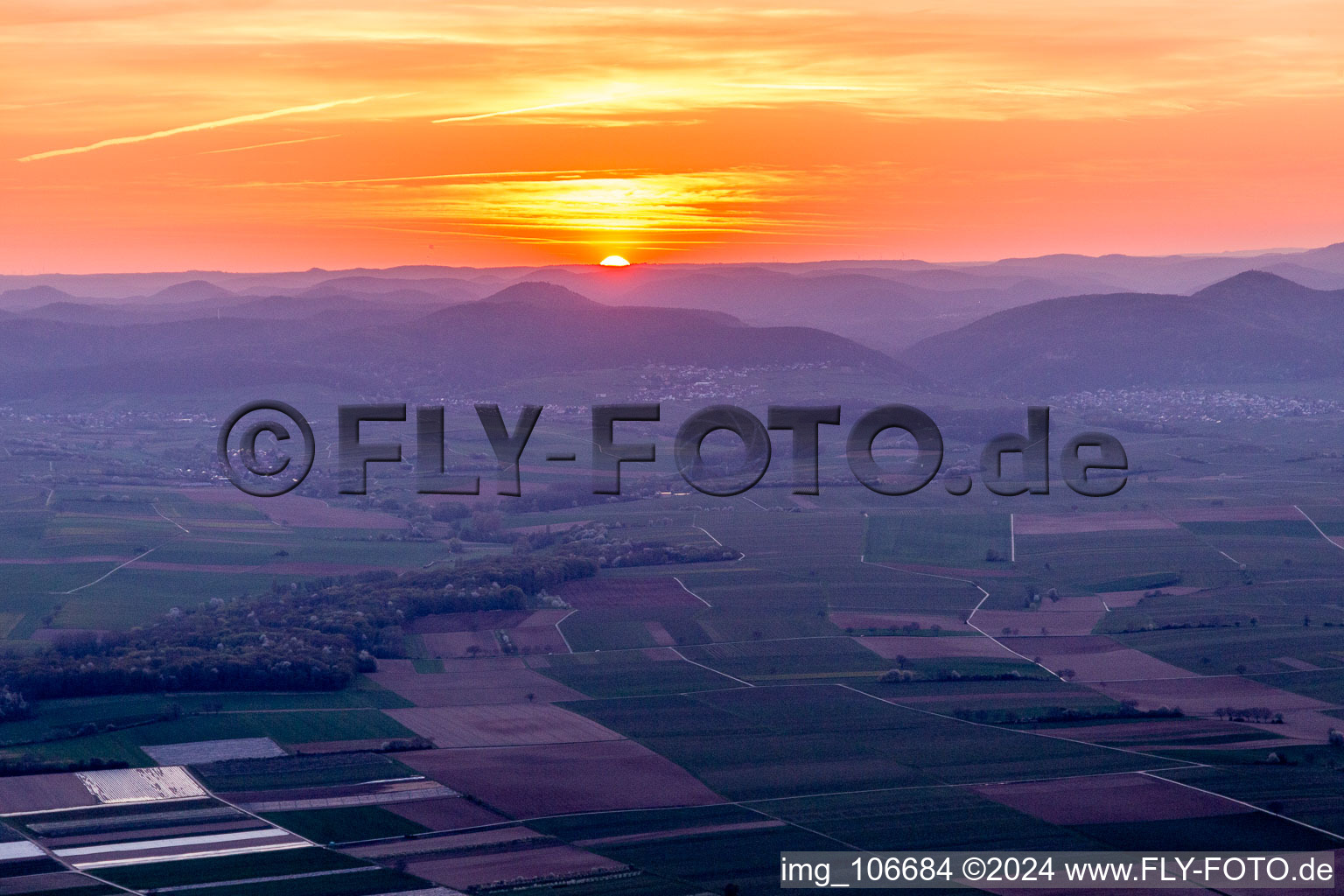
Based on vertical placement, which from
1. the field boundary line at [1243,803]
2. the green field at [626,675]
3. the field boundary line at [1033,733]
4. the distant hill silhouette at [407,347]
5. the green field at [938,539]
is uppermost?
the distant hill silhouette at [407,347]

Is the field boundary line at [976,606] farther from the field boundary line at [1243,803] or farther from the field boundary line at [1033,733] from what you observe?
the field boundary line at [1243,803]

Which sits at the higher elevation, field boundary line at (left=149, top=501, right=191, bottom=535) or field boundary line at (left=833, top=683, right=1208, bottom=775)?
field boundary line at (left=149, top=501, right=191, bottom=535)

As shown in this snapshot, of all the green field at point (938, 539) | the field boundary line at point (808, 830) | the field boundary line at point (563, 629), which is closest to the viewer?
the field boundary line at point (808, 830)

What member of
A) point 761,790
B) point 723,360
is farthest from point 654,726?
point 723,360

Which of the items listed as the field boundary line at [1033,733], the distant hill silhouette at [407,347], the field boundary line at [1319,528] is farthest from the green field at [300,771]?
the distant hill silhouette at [407,347]

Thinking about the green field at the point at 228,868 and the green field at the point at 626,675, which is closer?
the green field at the point at 228,868

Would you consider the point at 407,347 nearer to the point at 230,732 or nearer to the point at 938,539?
the point at 938,539

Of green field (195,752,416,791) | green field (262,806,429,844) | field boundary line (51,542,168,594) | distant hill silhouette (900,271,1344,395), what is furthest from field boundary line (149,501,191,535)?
distant hill silhouette (900,271,1344,395)

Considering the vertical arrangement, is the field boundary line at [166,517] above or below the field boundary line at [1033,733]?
above

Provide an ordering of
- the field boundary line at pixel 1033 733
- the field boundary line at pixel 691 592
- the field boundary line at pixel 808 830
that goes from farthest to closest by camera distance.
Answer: the field boundary line at pixel 691 592 < the field boundary line at pixel 1033 733 < the field boundary line at pixel 808 830

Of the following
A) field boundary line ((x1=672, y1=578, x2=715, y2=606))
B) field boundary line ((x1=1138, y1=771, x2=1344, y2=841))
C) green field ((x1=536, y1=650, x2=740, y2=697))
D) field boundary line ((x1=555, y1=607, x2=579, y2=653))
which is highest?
field boundary line ((x1=672, y1=578, x2=715, y2=606))

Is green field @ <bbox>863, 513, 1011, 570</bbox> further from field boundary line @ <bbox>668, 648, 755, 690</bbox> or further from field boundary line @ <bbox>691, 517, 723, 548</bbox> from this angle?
field boundary line @ <bbox>668, 648, 755, 690</bbox>
